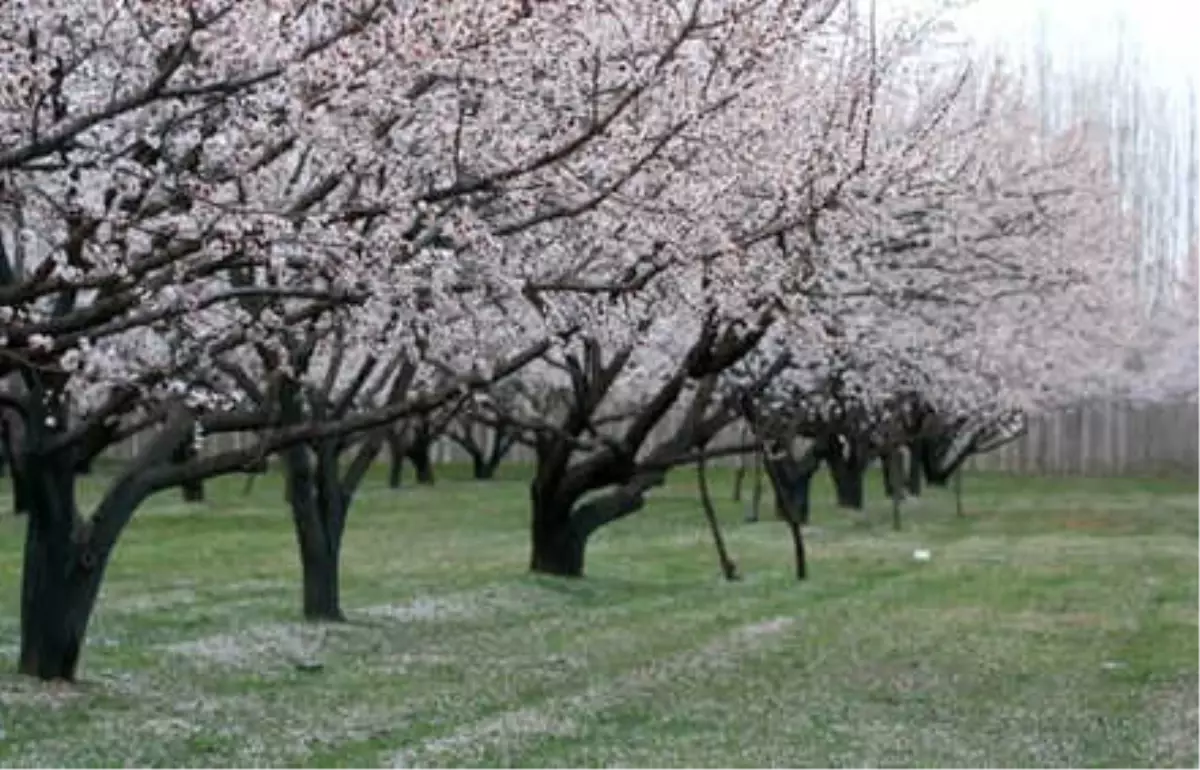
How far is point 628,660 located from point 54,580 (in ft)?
14.2

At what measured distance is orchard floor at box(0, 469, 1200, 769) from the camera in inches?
468

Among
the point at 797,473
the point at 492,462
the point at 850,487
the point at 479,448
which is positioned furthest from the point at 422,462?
the point at 797,473

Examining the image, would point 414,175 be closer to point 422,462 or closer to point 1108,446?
point 422,462

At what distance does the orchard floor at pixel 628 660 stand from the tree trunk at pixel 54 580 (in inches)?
11.1

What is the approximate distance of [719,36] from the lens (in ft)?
37.4

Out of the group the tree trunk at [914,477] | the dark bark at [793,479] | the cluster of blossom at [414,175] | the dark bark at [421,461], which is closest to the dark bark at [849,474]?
the dark bark at [793,479]

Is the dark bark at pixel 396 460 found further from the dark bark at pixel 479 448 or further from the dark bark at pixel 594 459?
the dark bark at pixel 594 459

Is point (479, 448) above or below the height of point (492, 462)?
above

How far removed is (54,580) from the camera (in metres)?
14.6

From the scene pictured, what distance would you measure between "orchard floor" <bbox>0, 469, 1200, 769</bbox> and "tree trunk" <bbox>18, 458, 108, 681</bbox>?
0.92 feet

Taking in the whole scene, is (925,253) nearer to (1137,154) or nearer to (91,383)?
(91,383)

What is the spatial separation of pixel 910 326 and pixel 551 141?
16.3 m

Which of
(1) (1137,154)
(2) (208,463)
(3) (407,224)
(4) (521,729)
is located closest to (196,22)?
(3) (407,224)

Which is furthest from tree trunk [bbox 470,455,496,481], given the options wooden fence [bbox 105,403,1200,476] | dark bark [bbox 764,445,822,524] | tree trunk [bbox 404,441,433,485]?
dark bark [bbox 764,445,822,524]
